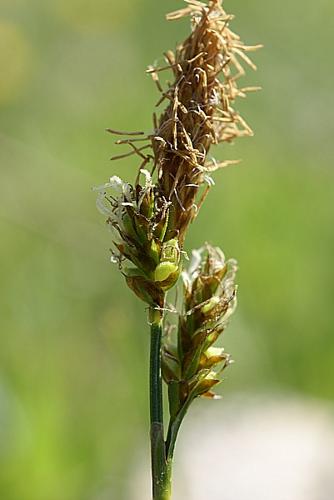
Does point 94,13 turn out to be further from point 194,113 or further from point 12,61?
point 194,113

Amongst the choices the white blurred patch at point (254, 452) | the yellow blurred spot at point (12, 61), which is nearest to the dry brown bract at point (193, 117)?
the white blurred patch at point (254, 452)

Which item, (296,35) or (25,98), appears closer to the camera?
(25,98)

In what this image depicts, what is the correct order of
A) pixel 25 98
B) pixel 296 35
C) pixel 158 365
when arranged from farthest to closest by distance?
1. pixel 296 35
2. pixel 25 98
3. pixel 158 365

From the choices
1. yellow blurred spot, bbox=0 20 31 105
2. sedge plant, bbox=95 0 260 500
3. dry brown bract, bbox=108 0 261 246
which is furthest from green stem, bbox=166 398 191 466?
yellow blurred spot, bbox=0 20 31 105

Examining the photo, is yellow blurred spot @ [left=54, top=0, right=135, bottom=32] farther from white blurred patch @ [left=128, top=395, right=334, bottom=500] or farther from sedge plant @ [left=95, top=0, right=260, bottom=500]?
sedge plant @ [left=95, top=0, right=260, bottom=500]

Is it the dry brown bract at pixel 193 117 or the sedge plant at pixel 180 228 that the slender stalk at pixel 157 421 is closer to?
the sedge plant at pixel 180 228

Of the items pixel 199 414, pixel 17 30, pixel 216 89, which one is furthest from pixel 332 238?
pixel 216 89

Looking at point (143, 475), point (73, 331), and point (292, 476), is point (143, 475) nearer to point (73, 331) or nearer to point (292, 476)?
point (292, 476)
